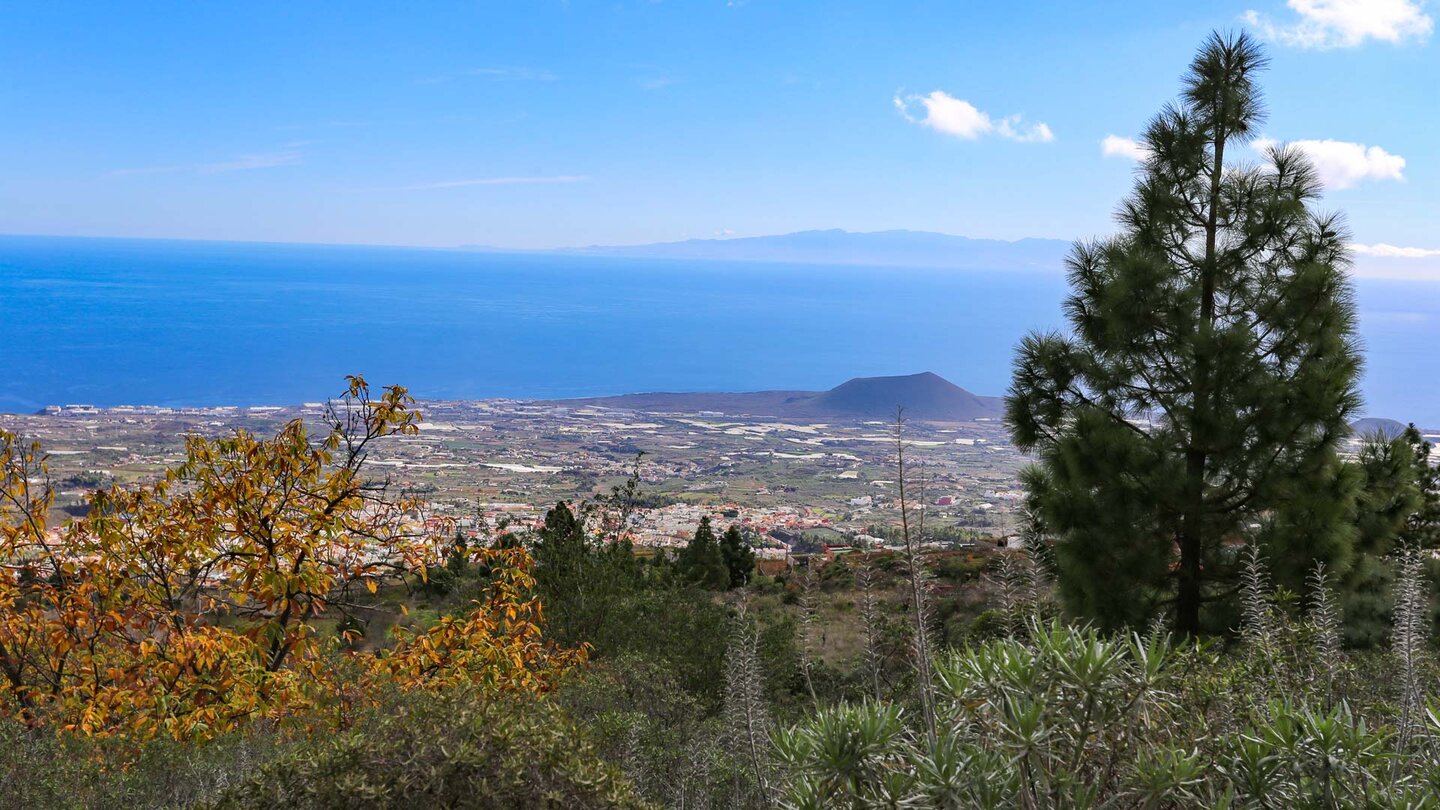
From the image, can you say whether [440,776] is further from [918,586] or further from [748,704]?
[918,586]

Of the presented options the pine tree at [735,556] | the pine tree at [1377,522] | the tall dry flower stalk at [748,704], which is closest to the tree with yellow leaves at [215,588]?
the tall dry flower stalk at [748,704]

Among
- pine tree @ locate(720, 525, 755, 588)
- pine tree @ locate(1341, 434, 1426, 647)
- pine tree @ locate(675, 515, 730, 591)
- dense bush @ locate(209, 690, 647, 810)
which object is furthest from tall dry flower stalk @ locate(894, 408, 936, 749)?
pine tree @ locate(720, 525, 755, 588)

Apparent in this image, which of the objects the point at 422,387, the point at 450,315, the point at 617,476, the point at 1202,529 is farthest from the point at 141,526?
the point at 450,315

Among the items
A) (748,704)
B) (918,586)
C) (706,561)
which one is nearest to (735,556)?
(706,561)

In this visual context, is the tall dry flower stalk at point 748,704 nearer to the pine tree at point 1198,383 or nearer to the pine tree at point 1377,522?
the pine tree at point 1198,383

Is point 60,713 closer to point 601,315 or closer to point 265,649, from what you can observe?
point 265,649

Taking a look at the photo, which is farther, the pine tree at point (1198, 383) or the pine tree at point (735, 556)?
the pine tree at point (735, 556)
